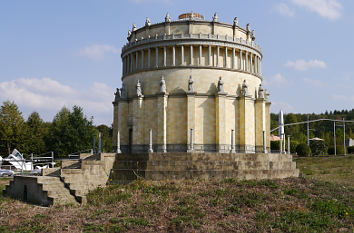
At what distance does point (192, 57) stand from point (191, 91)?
3.45 meters

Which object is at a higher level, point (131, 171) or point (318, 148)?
point (318, 148)

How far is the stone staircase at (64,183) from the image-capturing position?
21047 millimetres

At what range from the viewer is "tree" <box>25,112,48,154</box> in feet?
183

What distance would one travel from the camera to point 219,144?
3030 centimetres

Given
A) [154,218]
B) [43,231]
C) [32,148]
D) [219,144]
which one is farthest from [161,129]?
[32,148]

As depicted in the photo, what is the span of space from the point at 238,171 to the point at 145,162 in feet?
22.0

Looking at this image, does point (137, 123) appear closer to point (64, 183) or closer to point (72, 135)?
point (64, 183)

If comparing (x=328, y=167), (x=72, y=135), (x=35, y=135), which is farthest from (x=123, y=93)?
(x=35, y=135)

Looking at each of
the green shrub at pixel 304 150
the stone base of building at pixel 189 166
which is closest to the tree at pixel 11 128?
the stone base of building at pixel 189 166

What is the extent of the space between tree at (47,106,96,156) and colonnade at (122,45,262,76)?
953 inches

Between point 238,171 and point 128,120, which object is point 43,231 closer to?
point 238,171

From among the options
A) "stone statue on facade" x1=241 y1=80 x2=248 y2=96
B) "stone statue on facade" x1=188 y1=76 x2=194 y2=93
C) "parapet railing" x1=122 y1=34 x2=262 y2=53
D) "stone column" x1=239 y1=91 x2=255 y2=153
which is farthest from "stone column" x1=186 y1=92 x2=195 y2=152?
"parapet railing" x1=122 y1=34 x2=262 y2=53

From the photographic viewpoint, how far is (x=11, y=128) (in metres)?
53.4

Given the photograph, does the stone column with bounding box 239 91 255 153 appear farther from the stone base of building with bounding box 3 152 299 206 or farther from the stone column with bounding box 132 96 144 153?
the stone column with bounding box 132 96 144 153
